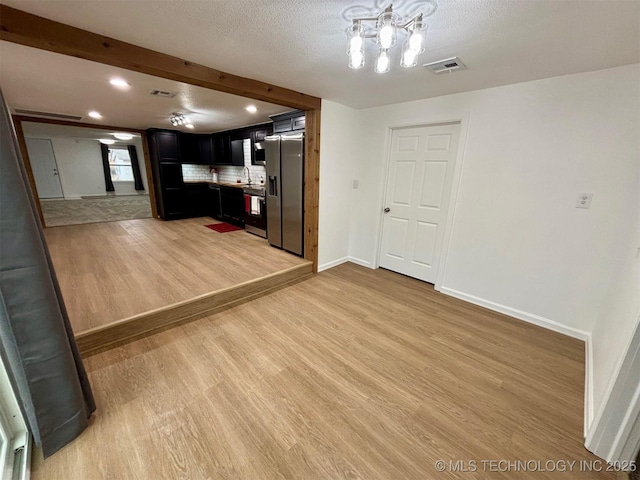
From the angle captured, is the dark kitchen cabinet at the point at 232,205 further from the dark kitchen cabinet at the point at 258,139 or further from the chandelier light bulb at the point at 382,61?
the chandelier light bulb at the point at 382,61

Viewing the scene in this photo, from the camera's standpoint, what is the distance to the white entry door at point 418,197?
2967 mm

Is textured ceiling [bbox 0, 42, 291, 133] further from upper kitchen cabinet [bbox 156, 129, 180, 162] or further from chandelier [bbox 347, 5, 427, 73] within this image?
chandelier [bbox 347, 5, 427, 73]

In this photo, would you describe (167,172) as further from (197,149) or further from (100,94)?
(100,94)

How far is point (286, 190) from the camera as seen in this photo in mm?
3717

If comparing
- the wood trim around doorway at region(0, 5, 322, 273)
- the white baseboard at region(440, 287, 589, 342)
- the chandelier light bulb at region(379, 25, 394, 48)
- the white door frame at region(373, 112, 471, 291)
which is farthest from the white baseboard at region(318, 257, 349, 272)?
the chandelier light bulb at region(379, 25, 394, 48)

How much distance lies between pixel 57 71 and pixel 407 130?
3.67m

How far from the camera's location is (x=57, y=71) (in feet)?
7.72

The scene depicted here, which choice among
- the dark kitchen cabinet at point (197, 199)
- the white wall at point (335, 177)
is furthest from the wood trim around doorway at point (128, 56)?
the dark kitchen cabinet at point (197, 199)

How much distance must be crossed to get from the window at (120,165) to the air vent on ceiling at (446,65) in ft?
39.1

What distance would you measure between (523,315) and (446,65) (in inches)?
96.4

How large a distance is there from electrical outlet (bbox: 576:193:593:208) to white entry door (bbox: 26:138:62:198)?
42.7ft

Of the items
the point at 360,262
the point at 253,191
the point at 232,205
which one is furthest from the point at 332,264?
the point at 232,205

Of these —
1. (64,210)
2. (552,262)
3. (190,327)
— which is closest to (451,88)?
(552,262)

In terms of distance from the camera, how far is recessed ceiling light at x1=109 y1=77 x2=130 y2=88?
253 cm
